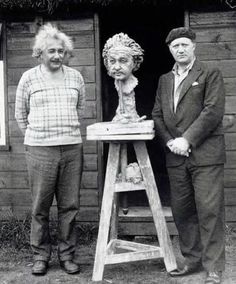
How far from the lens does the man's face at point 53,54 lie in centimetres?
459

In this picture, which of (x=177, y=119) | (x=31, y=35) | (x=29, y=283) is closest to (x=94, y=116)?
(x=31, y=35)

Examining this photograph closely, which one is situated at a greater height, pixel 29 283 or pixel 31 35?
pixel 31 35

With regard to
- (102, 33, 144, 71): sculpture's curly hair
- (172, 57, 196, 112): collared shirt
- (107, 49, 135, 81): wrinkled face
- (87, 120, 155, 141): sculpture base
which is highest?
(102, 33, 144, 71): sculpture's curly hair

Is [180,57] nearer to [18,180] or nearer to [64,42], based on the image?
[64,42]

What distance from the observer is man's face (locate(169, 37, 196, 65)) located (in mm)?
4309

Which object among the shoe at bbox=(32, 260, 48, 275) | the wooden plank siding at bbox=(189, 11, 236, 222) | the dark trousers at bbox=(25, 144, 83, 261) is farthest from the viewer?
the wooden plank siding at bbox=(189, 11, 236, 222)

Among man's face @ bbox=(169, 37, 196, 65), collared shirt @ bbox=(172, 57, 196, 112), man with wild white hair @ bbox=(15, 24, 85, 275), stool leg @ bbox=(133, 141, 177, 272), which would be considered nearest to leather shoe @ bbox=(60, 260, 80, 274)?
man with wild white hair @ bbox=(15, 24, 85, 275)

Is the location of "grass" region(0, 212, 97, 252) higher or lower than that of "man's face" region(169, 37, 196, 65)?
lower

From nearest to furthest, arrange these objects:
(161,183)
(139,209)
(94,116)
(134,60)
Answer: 1. (134,60)
2. (94,116)
3. (139,209)
4. (161,183)

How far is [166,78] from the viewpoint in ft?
15.0

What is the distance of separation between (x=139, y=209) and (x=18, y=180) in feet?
5.08

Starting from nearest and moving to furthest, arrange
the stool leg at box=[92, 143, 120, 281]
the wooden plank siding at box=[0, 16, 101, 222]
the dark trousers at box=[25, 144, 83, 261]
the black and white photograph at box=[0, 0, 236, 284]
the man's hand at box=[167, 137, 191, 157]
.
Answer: the man's hand at box=[167, 137, 191, 157], the black and white photograph at box=[0, 0, 236, 284], the stool leg at box=[92, 143, 120, 281], the dark trousers at box=[25, 144, 83, 261], the wooden plank siding at box=[0, 16, 101, 222]

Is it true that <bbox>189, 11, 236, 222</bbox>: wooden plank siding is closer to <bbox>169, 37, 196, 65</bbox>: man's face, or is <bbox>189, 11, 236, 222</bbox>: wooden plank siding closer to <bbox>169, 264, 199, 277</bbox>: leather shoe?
<bbox>169, 37, 196, 65</bbox>: man's face

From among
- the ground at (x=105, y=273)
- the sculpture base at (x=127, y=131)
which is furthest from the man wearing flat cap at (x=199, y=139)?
the ground at (x=105, y=273)
